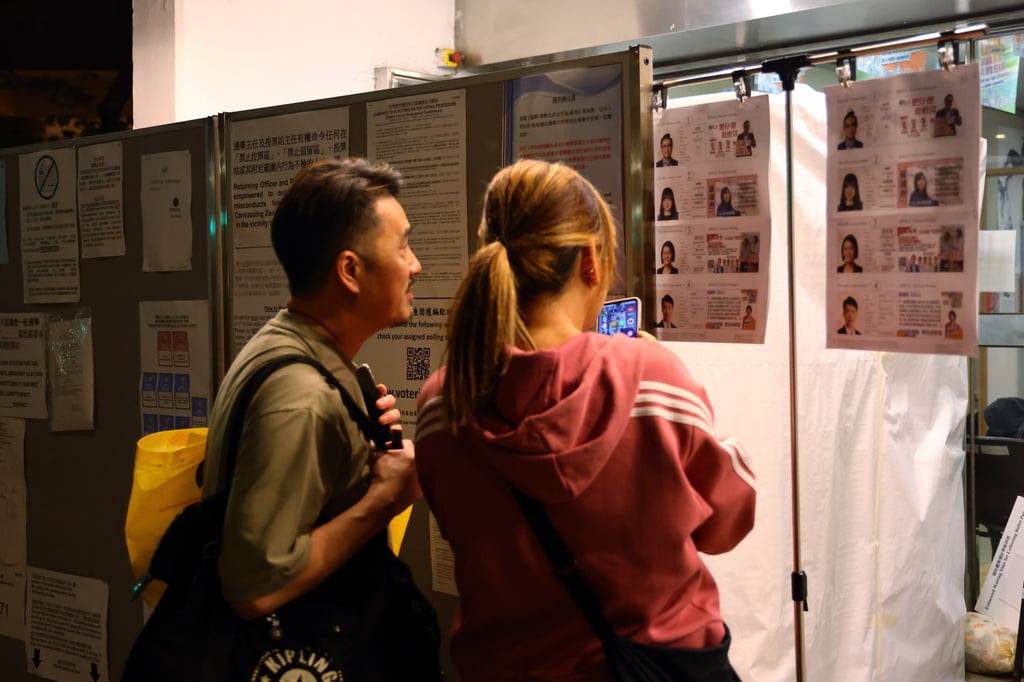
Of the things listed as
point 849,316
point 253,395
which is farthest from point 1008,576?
point 253,395

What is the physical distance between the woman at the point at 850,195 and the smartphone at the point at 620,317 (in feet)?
1.29

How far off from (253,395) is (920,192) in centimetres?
111

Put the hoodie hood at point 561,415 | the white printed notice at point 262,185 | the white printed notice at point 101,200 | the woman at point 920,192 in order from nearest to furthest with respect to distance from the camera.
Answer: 1. the hoodie hood at point 561,415
2. the woman at point 920,192
3. the white printed notice at point 262,185
4. the white printed notice at point 101,200

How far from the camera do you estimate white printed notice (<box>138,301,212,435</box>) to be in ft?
7.97

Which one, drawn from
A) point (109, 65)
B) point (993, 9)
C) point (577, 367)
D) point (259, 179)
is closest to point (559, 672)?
point (577, 367)

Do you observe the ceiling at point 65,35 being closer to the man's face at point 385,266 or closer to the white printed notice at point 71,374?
the white printed notice at point 71,374

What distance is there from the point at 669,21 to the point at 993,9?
3.36 feet

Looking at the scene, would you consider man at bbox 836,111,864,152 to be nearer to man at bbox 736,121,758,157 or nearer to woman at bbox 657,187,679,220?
man at bbox 736,121,758,157

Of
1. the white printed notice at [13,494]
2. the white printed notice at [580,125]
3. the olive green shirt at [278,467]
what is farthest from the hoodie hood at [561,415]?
the white printed notice at [13,494]

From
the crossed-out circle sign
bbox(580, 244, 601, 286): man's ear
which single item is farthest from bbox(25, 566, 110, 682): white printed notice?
bbox(580, 244, 601, 286): man's ear

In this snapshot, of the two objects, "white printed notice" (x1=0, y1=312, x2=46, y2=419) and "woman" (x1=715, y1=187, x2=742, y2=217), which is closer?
"woman" (x1=715, y1=187, x2=742, y2=217)

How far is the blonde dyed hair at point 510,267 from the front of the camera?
1249 mm

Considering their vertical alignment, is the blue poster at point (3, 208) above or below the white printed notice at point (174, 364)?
above

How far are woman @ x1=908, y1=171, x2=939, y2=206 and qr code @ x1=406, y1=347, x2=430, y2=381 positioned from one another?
38.5 inches
